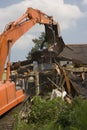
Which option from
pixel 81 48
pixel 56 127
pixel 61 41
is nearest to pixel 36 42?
pixel 81 48

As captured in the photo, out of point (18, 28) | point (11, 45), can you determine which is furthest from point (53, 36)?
point (11, 45)

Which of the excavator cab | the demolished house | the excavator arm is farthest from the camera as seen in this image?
the excavator cab

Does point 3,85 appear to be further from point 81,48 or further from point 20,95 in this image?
point 81,48

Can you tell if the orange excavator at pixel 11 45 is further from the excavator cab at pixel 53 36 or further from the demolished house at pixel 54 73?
the demolished house at pixel 54 73

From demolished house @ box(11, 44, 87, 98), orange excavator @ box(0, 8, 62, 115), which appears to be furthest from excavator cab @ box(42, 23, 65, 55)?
orange excavator @ box(0, 8, 62, 115)

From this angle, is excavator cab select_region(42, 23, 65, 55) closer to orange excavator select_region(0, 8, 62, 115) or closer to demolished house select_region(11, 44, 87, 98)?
demolished house select_region(11, 44, 87, 98)

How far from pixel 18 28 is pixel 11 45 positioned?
3.98ft

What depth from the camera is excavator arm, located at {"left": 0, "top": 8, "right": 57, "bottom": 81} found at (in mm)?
11281

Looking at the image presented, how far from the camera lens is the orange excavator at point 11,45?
981 cm

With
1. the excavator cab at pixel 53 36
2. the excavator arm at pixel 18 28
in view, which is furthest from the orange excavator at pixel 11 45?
the excavator cab at pixel 53 36

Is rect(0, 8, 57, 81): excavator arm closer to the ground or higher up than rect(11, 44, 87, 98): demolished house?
higher up

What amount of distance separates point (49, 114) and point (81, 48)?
479 inches

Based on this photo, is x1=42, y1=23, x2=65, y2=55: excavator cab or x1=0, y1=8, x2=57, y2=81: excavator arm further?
x1=42, y1=23, x2=65, y2=55: excavator cab

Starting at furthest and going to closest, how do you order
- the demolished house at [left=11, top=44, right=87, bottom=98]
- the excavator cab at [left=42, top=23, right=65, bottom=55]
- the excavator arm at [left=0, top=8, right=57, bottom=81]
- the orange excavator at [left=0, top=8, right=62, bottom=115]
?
the excavator cab at [left=42, top=23, right=65, bottom=55] < the demolished house at [left=11, top=44, right=87, bottom=98] < the excavator arm at [left=0, top=8, right=57, bottom=81] < the orange excavator at [left=0, top=8, right=62, bottom=115]
